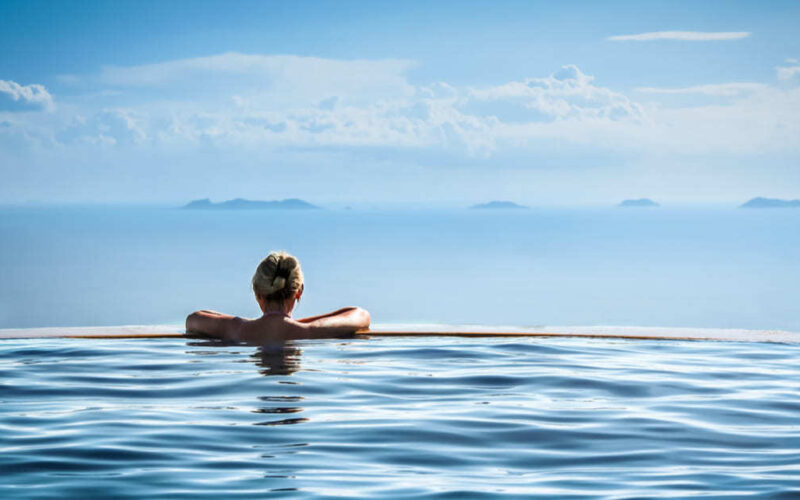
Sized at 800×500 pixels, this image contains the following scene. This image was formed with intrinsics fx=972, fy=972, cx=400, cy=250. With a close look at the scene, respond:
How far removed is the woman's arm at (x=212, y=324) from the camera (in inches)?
261

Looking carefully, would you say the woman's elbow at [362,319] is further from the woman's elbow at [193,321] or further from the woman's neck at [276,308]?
the woman's elbow at [193,321]

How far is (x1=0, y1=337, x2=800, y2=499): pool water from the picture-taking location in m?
3.42

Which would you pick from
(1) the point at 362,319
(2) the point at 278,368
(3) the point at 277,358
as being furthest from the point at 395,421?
(1) the point at 362,319

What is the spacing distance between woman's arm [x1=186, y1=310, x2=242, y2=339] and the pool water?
182 millimetres

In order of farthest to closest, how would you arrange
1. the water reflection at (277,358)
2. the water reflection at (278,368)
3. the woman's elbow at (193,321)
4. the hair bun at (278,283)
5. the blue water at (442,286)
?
1. the blue water at (442,286)
2. the woman's elbow at (193,321)
3. the hair bun at (278,283)
4. the water reflection at (277,358)
5. the water reflection at (278,368)

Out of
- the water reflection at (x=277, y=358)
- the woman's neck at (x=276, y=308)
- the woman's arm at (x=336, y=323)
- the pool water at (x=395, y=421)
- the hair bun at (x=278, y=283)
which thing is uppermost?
the hair bun at (x=278, y=283)

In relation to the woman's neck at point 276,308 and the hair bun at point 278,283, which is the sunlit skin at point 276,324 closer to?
the woman's neck at point 276,308

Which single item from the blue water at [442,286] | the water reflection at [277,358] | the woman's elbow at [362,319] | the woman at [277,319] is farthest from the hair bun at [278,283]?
the blue water at [442,286]

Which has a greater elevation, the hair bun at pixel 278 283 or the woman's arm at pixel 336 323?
the hair bun at pixel 278 283

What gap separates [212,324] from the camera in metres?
6.79

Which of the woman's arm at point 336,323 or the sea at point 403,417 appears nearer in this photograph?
the sea at point 403,417

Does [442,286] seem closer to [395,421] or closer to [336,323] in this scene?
[336,323]

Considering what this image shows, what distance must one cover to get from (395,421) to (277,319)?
2179 mm

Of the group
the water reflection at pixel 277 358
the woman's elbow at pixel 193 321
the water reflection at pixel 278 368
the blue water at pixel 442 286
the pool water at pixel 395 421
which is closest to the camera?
the pool water at pixel 395 421
